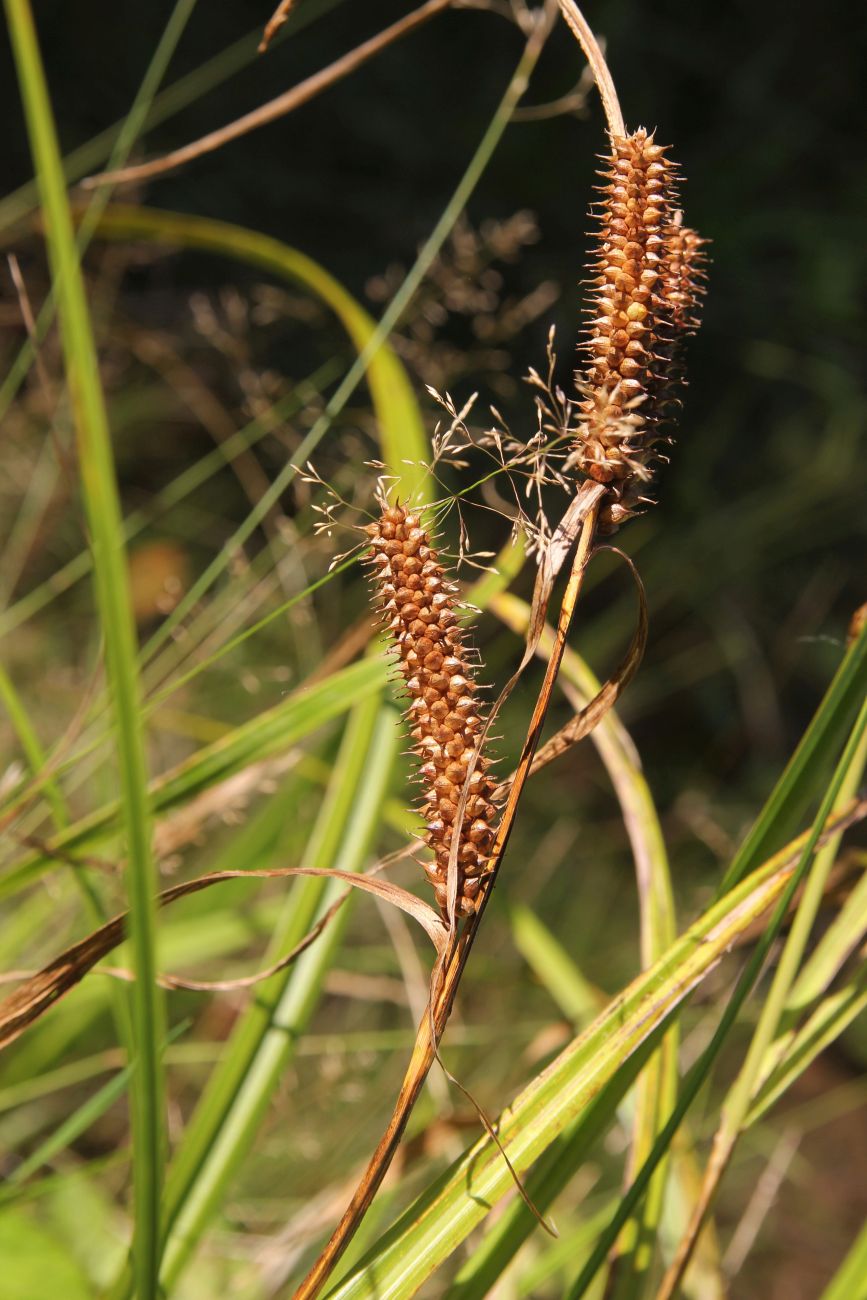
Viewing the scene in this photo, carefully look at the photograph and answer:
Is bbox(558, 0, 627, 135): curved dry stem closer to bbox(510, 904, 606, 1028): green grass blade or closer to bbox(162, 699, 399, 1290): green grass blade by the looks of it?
bbox(162, 699, 399, 1290): green grass blade

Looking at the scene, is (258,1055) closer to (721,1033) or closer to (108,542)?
(721,1033)

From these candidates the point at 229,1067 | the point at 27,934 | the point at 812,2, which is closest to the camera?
the point at 229,1067

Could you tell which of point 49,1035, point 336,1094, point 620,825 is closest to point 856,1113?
point 620,825

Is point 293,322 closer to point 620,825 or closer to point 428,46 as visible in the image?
point 428,46

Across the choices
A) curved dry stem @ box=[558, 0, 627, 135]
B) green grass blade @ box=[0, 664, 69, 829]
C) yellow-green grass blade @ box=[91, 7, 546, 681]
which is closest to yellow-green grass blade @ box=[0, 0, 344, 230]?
yellow-green grass blade @ box=[91, 7, 546, 681]

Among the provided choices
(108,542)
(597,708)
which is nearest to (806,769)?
(597,708)

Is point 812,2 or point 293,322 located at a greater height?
point 293,322

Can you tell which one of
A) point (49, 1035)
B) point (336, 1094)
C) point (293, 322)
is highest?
point (293, 322)
